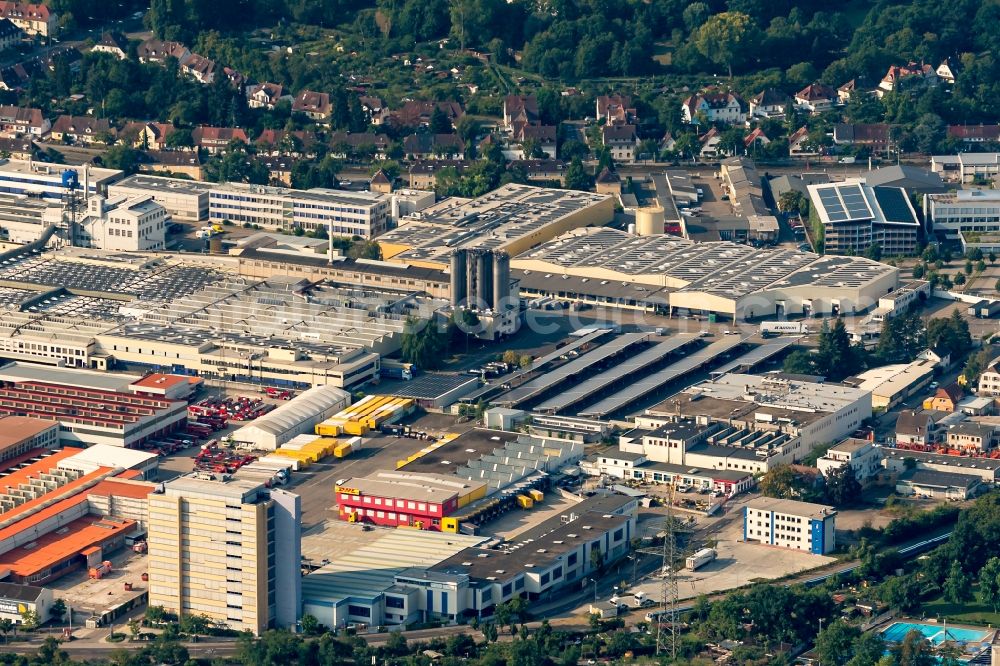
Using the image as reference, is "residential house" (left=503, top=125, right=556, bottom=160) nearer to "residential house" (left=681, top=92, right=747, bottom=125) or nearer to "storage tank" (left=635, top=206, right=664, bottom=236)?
"residential house" (left=681, top=92, right=747, bottom=125)

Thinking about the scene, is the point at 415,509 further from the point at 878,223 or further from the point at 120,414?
the point at 878,223

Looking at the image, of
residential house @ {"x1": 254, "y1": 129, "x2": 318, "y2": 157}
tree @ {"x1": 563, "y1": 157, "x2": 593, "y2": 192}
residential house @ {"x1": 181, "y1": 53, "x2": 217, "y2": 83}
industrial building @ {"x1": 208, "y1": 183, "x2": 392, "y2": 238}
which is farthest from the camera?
residential house @ {"x1": 181, "y1": 53, "x2": 217, "y2": 83}

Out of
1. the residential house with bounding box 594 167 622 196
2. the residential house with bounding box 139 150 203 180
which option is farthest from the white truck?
the residential house with bounding box 139 150 203 180

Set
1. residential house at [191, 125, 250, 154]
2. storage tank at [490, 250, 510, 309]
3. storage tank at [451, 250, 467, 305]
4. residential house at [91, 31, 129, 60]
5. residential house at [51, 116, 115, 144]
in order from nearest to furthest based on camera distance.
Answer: storage tank at [490, 250, 510, 309], storage tank at [451, 250, 467, 305], residential house at [191, 125, 250, 154], residential house at [51, 116, 115, 144], residential house at [91, 31, 129, 60]

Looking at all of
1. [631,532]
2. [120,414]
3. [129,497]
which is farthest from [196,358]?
[631,532]

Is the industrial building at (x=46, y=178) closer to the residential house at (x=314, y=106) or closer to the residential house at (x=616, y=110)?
the residential house at (x=314, y=106)

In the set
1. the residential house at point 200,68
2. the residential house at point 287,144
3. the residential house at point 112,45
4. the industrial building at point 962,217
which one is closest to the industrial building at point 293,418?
the industrial building at point 962,217
